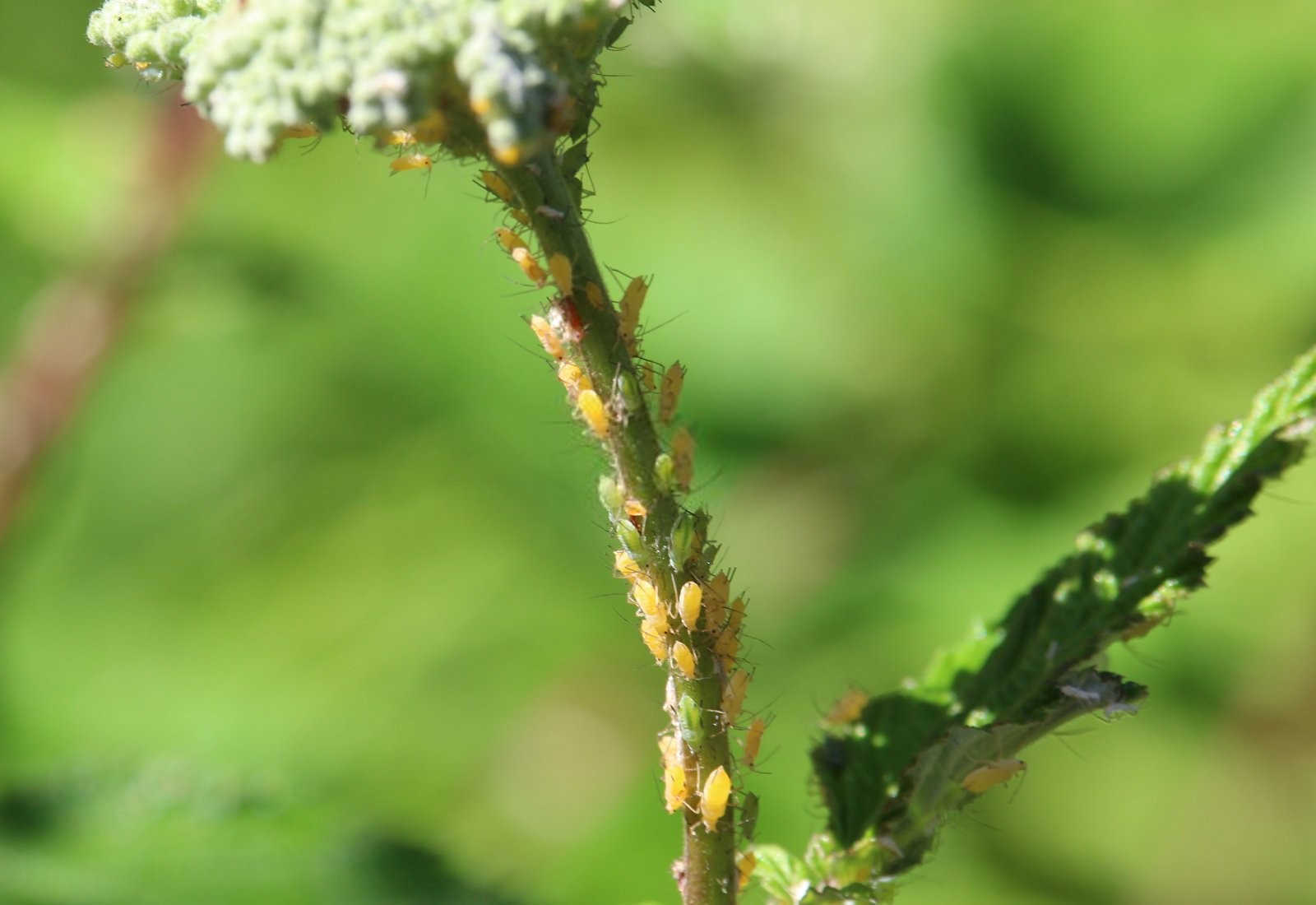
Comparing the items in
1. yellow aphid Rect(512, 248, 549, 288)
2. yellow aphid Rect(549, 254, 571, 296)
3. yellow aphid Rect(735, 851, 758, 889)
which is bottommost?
yellow aphid Rect(735, 851, 758, 889)

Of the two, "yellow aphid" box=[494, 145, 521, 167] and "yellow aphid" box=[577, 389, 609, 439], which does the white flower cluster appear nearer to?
"yellow aphid" box=[494, 145, 521, 167]

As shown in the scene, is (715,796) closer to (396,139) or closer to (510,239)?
(510,239)

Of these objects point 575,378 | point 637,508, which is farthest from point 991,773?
point 575,378

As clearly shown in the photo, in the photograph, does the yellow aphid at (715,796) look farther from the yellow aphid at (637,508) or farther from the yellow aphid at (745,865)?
the yellow aphid at (637,508)

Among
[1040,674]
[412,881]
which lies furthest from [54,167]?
[1040,674]

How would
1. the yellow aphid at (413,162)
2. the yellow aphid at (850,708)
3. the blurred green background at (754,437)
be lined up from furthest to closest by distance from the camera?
the blurred green background at (754,437)
the yellow aphid at (850,708)
the yellow aphid at (413,162)

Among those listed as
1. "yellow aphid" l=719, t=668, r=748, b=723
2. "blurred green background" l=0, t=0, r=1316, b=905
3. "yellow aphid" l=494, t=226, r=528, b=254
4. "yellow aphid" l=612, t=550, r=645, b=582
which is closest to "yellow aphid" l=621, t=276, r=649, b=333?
"yellow aphid" l=494, t=226, r=528, b=254

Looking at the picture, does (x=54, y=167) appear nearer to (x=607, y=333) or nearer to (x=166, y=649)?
(x=166, y=649)

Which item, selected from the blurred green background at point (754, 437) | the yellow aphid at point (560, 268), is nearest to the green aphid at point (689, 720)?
the yellow aphid at point (560, 268)
